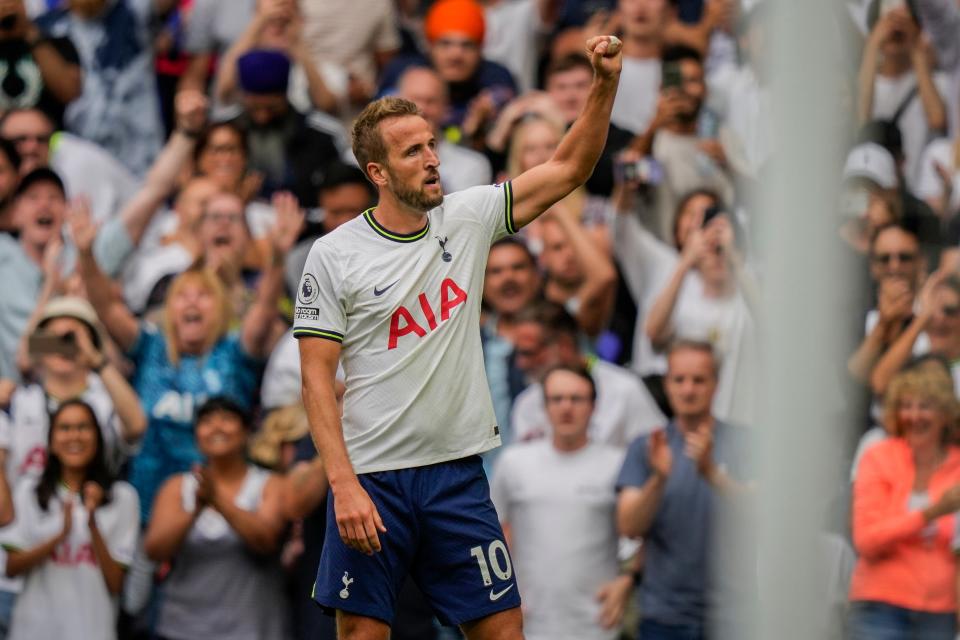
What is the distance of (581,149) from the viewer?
553 cm

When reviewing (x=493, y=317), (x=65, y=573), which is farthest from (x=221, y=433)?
(x=493, y=317)

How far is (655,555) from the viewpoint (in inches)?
318

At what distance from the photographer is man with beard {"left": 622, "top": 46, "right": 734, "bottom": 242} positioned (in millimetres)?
9531

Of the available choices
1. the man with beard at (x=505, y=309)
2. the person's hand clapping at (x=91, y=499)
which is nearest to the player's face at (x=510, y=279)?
the man with beard at (x=505, y=309)

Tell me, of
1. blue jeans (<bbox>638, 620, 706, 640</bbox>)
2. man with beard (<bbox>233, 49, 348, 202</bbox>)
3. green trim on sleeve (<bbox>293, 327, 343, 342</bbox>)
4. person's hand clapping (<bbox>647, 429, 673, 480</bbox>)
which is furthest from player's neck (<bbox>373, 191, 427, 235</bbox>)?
man with beard (<bbox>233, 49, 348, 202</bbox>)

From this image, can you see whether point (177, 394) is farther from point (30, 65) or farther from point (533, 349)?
point (30, 65)

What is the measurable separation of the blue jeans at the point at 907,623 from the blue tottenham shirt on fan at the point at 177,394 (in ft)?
10.5

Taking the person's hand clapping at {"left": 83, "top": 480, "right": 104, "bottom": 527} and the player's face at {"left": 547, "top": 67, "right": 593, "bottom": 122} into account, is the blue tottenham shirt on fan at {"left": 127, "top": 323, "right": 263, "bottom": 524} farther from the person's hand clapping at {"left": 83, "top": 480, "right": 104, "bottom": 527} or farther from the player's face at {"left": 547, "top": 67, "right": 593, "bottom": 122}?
the player's face at {"left": 547, "top": 67, "right": 593, "bottom": 122}

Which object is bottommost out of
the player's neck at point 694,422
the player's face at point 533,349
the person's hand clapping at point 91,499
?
the person's hand clapping at point 91,499

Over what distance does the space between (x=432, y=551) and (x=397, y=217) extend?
1.05m

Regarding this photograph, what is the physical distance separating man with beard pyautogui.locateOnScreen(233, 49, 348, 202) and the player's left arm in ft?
15.6

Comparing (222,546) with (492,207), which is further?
(222,546)

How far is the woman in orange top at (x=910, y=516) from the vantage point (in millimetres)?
7422

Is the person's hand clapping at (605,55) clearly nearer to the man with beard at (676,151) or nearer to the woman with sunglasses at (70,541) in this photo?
the man with beard at (676,151)
